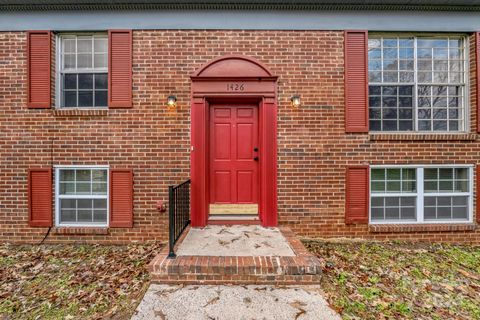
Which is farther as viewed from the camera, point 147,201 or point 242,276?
point 147,201

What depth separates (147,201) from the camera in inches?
180

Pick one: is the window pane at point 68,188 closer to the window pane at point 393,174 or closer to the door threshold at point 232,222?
the door threshold at point 232,222

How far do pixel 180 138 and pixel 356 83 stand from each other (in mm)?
3479

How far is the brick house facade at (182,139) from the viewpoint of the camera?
456 centimetres

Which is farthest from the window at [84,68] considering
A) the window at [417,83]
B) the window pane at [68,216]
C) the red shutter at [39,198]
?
the window at [417,83]

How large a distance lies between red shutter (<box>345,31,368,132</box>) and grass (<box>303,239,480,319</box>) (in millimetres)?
2246

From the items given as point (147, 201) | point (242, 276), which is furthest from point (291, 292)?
point (147, 201)

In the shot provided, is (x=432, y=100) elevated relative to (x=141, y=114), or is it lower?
elevated

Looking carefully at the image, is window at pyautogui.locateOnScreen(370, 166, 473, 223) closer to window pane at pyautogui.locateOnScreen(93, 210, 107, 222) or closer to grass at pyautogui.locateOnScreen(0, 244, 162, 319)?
grass at pyautogui.locateOnScreen(0, 244, 162, 319)

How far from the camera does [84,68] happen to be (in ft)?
15.5

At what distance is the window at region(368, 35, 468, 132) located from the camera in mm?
4797

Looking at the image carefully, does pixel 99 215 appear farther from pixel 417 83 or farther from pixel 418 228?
pixel 417 83

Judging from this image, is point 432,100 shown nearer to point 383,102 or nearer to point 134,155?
point 383,102

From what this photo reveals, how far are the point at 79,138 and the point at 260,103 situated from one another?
3448 millimetres
